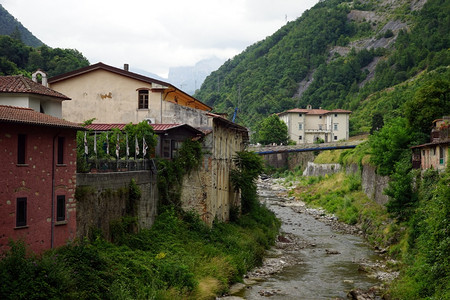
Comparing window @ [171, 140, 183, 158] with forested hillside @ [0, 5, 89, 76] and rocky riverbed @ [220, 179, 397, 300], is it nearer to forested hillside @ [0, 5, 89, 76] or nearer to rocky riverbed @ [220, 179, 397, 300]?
rocky riverbed @ [220, 179, 397, 300]

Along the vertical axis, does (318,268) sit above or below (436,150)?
below

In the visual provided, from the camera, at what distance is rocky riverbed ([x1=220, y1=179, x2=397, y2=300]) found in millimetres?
27234

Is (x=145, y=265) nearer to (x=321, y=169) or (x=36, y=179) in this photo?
(x=36, y=179)

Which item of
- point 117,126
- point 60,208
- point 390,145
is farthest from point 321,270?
point 60,208

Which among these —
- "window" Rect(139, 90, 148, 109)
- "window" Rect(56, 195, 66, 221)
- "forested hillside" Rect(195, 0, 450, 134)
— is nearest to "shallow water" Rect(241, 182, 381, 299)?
"window" Rect(56, 195, 66, 221)

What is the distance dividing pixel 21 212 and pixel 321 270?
67.6 feet

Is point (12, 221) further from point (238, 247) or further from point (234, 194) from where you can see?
point (234, 194)

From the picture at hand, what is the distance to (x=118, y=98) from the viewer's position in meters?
36.8

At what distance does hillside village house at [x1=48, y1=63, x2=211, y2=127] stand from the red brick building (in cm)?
1472

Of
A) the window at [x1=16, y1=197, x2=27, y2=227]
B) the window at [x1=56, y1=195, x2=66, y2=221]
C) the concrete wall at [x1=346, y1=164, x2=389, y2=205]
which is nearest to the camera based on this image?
the window at [x1=16, y1=197, x2=27, y2=227]

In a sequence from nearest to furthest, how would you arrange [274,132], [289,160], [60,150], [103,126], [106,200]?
[60,150], [106,200], [103,126], [274,132], [289,160]

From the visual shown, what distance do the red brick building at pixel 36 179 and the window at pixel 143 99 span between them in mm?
15110

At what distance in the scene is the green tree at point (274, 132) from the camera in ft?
376

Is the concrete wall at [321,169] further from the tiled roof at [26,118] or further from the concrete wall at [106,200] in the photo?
the tiled roof at [26,118]
